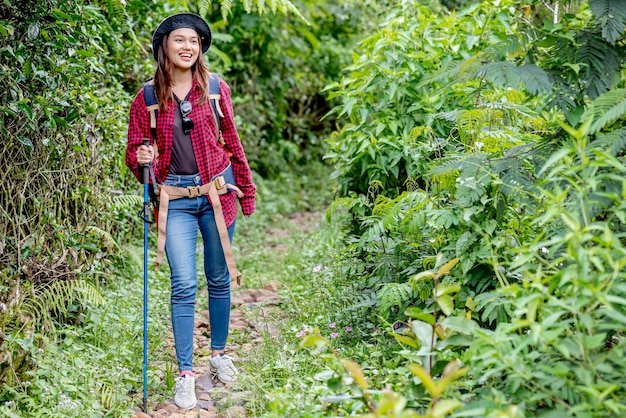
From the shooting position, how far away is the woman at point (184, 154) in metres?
4.26

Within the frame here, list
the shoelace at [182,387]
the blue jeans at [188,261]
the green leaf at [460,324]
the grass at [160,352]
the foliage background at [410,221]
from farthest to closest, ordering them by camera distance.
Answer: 1. the blue jeans at [188,261]
2. the shoelace at [182,387]
3. the grass at [160,352]
4. the green leaf at [460,324]
5. the foliage background at [410,221]

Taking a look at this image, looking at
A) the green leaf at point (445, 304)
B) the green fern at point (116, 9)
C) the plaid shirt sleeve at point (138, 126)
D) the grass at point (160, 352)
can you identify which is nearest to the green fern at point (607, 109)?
the green leaf at point (445, 304)

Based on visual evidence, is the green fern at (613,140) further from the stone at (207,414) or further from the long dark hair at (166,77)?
the stone at (207,414)

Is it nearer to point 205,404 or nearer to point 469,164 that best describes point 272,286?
point 205,404

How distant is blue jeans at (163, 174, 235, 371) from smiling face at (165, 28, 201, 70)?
69 cm

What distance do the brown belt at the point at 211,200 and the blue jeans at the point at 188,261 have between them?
0.12 ft

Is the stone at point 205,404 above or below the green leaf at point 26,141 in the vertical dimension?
below

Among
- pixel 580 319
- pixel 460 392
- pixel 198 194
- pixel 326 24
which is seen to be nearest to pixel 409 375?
pixel 460 392

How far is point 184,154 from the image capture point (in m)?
4.34

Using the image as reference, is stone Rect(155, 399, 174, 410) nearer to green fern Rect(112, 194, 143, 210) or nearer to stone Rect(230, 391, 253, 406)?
stone Rect(230, 391, 253, 406)

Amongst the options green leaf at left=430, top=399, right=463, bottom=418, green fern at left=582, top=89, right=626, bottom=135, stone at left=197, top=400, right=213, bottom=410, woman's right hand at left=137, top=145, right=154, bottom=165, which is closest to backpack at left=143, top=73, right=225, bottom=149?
woman's right hand at left=137, top=145, right=154, bottom=165

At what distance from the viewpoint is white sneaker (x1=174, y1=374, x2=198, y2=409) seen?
409cm

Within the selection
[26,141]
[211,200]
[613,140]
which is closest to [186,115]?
[211,200]

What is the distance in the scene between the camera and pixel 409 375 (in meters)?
3.46
